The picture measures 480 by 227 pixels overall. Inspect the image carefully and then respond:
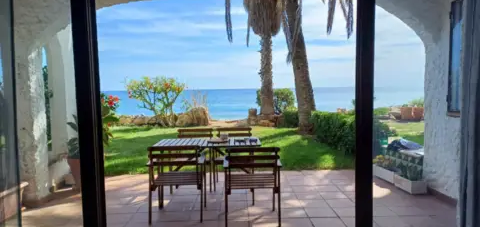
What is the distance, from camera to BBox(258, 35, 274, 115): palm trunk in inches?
396

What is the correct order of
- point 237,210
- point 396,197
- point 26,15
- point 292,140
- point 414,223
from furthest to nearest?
point 292,140
point 237,210
point 396,197
point 414,223
point 26,15

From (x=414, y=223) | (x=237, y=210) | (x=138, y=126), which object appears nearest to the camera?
(x=414, y=223)

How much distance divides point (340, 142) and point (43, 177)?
4867 millimetres

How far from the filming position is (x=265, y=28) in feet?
28.7

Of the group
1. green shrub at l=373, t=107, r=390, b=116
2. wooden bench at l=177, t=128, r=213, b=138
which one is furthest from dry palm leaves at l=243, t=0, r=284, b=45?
green shrub at l=373, t=107, r=390, b=116

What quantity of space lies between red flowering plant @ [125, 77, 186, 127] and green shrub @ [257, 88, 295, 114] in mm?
2984

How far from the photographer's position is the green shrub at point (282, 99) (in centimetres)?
1077

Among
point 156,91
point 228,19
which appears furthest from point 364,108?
point 156,91

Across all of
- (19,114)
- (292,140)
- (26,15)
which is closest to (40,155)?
(19,114)

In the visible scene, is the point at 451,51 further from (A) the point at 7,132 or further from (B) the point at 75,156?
(A) the point at 7,132

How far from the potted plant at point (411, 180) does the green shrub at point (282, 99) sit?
7320 mm

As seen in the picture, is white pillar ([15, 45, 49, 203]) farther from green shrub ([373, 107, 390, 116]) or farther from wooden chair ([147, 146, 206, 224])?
green shrub ([373, 107, 390, 116])

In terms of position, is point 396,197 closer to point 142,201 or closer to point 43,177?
point 142,201

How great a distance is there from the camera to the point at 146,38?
1514cm
